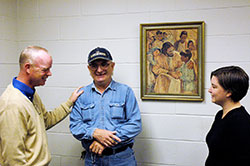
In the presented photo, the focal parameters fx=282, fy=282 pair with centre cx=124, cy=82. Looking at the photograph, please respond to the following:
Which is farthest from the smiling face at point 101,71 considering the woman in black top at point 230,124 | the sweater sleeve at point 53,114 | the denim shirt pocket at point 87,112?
the woman in black top at point 230,124

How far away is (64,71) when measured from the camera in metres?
2.96

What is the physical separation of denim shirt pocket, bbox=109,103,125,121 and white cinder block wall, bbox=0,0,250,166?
443mm

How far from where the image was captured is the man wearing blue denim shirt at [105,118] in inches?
89.0

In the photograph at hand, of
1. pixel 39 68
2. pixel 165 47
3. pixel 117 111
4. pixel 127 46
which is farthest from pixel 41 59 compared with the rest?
pixel 165 47

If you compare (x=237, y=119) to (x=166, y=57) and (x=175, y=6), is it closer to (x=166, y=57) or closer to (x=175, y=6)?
(x=166, y=57)

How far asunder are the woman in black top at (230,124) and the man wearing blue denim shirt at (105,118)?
693mm

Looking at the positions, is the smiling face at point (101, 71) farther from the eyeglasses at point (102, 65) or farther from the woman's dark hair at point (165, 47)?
the woman's dark hair at point (165, 47)

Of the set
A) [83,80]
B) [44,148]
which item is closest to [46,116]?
[44,148]

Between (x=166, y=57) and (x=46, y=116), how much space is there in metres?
1.21

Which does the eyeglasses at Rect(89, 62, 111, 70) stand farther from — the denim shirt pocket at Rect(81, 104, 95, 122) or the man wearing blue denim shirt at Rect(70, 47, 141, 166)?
the denim shirt pocket at Rect(81, 104, 95, 122)

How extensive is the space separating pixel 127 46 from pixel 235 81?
1.24 m

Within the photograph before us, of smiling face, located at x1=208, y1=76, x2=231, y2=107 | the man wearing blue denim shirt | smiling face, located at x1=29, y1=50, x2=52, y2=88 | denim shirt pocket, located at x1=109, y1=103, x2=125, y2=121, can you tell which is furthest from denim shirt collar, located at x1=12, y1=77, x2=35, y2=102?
smiling face, located at x1=208, y1=76, x2=231, y2=107

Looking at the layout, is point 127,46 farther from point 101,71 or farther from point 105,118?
point 105,118

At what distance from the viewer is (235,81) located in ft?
5.87
